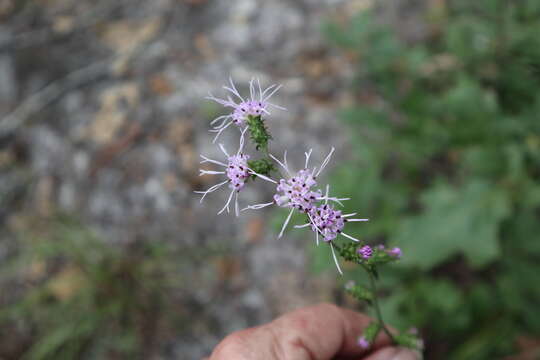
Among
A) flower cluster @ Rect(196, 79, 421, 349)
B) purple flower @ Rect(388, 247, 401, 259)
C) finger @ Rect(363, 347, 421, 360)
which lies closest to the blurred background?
finger @ Rect(363, 347, 421, 360)

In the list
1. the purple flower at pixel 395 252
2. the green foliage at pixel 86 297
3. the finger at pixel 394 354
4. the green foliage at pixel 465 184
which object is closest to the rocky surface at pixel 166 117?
the green foliage at pixel 86 297

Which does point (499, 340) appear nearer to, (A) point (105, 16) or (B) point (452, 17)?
(B) point (452, 17)

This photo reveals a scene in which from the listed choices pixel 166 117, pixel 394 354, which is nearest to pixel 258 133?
pixel 394 354

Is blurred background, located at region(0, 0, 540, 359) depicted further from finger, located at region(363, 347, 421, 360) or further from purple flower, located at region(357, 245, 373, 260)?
purple flower, located at region(357, 245, 373, 260)

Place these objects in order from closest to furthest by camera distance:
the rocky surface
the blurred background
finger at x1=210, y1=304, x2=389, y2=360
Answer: finger at x1=210, y1=304, x2=389, y2=360 → the blurred background → the rocky surface

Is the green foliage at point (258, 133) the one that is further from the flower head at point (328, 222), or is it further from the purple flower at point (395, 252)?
the purple flower at point (395, 252)

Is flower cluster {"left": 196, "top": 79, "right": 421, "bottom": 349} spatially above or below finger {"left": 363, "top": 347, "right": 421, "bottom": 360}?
above
